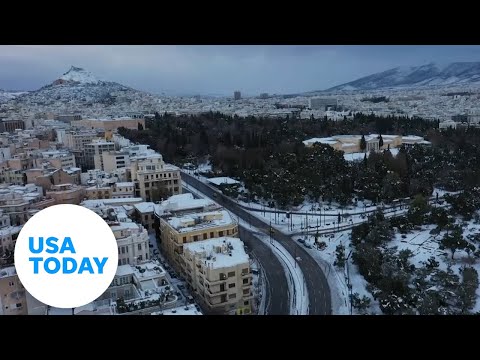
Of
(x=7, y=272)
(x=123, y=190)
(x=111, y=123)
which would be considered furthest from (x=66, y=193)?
(x=111, y=123)

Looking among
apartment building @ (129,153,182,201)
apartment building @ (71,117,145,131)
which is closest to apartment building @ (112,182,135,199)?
apartment building @ (129,153,182,201)

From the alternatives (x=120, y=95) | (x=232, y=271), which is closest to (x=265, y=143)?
(x=120, y=95)

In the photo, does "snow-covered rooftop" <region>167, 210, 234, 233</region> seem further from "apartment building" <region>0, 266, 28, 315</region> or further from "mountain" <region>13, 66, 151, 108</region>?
"mountain" <region>13, 66, 151, 108</region>

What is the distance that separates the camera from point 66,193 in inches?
205

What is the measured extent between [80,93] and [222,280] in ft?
16.3

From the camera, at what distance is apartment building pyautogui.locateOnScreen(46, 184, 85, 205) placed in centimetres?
511

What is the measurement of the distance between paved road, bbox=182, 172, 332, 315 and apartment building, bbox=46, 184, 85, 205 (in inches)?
76.2

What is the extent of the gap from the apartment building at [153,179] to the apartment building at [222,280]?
253 centimetres

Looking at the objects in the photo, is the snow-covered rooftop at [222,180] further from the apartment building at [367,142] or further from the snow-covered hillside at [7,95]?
the snow-covered hillside at [7,95]

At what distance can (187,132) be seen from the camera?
10.5 metres

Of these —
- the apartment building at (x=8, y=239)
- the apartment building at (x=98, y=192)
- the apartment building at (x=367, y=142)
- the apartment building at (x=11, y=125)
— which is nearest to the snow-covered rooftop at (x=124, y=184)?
the apartment building at (x=98, y=192)
